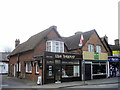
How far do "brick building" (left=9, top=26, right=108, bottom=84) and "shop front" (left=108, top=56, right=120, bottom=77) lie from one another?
1.17m

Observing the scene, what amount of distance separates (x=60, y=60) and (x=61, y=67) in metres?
0.92

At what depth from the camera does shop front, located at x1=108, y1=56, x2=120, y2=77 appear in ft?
91.9

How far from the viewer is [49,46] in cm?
2423

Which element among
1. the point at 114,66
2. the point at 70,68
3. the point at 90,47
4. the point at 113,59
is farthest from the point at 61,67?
the point at 114,66

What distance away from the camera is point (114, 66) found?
1136 inches

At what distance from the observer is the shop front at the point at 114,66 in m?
28.0

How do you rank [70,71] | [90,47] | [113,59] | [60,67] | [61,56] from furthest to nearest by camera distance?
[113,59]
[90,47]
[70,71]
[61,56]
[60,67]

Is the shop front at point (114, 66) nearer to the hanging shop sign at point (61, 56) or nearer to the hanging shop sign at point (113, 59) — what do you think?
the hanging shop sign at point (113, 59)

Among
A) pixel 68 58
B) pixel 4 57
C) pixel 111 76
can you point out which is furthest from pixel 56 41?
pixel 4 57

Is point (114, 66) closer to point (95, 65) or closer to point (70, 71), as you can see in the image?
point (95, 65)

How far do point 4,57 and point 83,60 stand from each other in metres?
30.6

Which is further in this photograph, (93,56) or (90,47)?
(90,47)

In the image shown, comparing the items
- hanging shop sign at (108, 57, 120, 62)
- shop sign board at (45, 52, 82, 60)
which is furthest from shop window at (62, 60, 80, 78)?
hanging shop sign at (108, 57, 120, 62)

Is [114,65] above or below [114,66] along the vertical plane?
above
